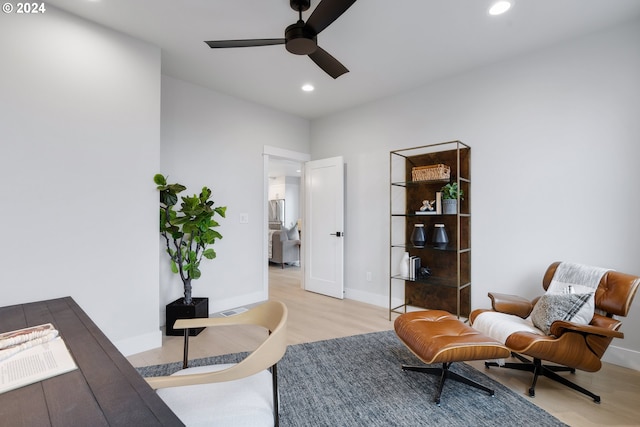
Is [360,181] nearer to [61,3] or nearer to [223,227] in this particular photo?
[223,227]

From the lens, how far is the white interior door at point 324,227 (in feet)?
14.3

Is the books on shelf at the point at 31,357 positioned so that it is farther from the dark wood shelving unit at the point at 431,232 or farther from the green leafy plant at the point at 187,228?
the dark wood shelving unit at the point at 431,232

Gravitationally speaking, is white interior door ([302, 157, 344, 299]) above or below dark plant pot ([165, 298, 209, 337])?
above

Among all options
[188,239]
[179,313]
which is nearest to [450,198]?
[188,239]

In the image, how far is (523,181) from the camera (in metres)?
2.95

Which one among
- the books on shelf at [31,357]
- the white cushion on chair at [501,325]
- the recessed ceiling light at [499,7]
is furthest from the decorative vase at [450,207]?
the books on shelf at [31,357]

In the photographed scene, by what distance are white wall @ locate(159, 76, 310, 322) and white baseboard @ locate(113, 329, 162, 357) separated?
0.58 meters

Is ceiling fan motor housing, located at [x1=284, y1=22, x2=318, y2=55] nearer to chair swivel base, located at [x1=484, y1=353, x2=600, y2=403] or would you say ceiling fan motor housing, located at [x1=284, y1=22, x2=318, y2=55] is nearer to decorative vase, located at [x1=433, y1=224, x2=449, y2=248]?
decorative vase, located at [x1=433, y1=224, x2=449, y2=248]

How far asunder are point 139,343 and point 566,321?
11.0 feet

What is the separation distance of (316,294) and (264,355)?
3.60 m

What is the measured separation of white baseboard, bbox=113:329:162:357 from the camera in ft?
8.39

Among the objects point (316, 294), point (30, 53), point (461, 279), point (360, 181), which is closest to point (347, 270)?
point (316, 294)

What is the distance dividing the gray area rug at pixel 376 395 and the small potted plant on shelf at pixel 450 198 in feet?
4.80

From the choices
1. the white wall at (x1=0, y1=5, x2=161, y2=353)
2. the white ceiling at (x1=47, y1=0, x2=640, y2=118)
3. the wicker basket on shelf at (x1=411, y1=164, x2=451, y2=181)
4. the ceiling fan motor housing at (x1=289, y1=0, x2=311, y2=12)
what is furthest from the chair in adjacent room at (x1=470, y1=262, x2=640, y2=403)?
the white wall at (x1=0, y1=5, x2=161, y2=353)
